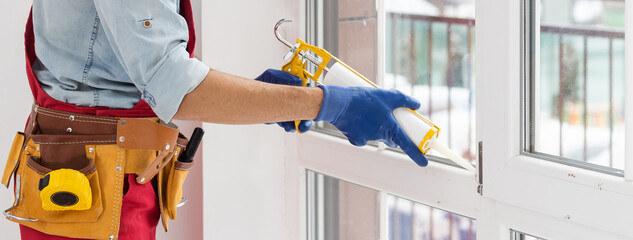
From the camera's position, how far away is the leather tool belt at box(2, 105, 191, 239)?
1262 mm

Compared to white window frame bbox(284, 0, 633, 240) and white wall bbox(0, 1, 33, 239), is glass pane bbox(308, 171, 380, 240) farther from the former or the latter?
white wall bbox(0, 1, 33, 239)

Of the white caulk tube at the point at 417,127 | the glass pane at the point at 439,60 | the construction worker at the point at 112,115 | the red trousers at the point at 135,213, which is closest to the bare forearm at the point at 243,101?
the construction worker at the point at 112,115

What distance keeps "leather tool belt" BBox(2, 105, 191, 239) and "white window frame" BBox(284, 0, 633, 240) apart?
59 cm

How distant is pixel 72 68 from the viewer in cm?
123

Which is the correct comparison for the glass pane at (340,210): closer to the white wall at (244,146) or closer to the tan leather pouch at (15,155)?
the white wall at (244,146)

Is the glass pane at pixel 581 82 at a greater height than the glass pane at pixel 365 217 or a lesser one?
greater

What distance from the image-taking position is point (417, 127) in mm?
1267

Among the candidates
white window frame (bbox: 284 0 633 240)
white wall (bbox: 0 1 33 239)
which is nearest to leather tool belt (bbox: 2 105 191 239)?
white window frame (bbox: 284 0 633 240)

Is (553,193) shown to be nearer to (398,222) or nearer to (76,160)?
(398,222)

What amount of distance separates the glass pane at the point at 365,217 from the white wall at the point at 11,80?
98 cm

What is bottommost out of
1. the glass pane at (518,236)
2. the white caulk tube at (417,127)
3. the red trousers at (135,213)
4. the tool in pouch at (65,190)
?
the glass pane at (518,236)

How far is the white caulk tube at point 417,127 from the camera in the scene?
4.13ft

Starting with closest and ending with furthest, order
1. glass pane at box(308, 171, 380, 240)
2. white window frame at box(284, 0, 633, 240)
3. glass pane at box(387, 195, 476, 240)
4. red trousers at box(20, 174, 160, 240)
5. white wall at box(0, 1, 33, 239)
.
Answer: white window frame at box(284, 0, 633, 240)
red trousers at box(20, 174, 160, 240)
glass pane at box(387, 195, 476, 240)
glass pane at box(308, 171, 380, 240)
white wall at box(0, 1, 33, 239)

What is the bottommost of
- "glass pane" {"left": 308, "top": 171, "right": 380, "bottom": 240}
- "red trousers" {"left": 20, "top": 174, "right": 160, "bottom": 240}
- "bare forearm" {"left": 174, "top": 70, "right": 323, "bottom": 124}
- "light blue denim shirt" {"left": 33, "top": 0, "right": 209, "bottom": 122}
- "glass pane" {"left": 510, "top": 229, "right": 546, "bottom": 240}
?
"glass pane" {"left": 308, "top": 171, "right": 380, "bottom": 240}
